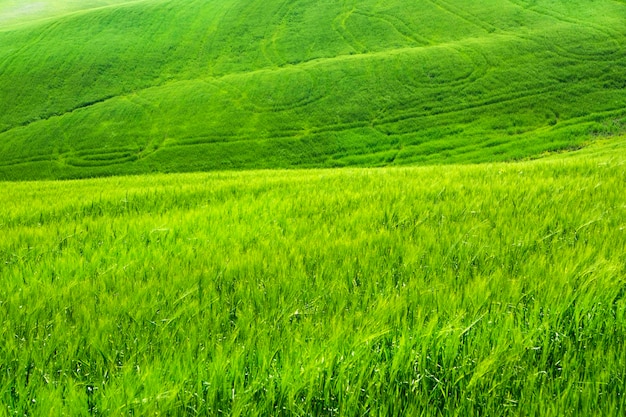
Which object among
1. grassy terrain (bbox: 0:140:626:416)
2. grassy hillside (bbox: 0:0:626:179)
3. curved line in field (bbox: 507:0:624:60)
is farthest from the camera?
curved line in field (bbox: 507:0:624:60)

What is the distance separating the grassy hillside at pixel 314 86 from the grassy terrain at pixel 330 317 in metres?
38.5

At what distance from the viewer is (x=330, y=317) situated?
2.19 metres

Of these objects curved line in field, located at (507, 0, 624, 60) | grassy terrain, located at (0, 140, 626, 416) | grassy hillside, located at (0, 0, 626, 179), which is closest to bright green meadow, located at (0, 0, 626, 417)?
grassy terrain, located at (0, 140, 626, 416)

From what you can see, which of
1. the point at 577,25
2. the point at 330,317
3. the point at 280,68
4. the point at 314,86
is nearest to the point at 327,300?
the point at 330,317

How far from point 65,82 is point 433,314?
227ft

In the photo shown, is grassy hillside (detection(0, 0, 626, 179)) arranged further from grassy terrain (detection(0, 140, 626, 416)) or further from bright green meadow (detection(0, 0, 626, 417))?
grassy terrain (detection(0, 140, 626, 416))

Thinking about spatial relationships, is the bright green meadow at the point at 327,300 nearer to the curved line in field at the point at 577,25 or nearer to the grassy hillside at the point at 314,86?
the grassy hillside at the point at 314,86

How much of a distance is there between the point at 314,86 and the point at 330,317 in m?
52.5

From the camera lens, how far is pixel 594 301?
2.23 m

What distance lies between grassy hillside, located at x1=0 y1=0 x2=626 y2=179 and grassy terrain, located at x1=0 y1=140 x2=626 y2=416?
126ft

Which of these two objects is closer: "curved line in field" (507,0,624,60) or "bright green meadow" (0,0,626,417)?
"bright green meadow" (0,0,626,417)

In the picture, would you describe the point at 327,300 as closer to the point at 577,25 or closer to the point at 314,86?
the point at 314,86

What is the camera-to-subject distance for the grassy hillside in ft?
145

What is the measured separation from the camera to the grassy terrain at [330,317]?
160 cm
